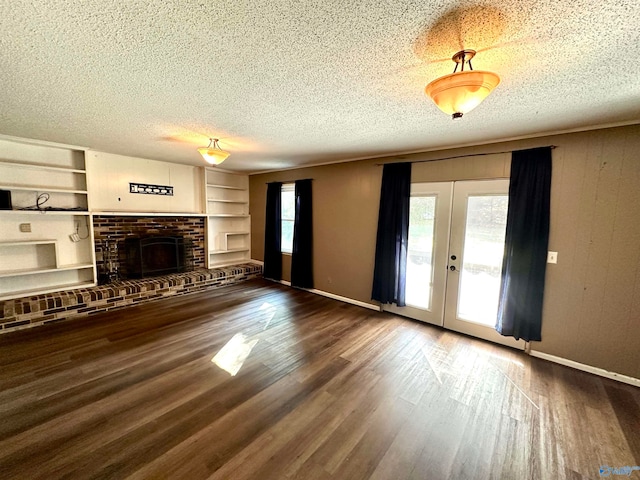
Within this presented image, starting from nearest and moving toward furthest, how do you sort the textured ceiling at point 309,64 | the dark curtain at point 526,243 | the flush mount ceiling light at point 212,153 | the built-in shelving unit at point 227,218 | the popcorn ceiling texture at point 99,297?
the textured ceiling at point 309,64
the dark curtain at point 526,243
the flush mount ceiling light at point 212,153
the popcorn ceiling texture at point 99,297
the built-in shelving unit at point 227,218

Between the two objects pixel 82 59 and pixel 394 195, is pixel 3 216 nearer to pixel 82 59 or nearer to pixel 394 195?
pixel 82 59

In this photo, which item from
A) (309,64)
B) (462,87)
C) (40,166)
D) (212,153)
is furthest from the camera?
(40,166)

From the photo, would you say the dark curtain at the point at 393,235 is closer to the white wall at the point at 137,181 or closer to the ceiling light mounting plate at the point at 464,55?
the ceiling light mounting plate at the point at 464,55

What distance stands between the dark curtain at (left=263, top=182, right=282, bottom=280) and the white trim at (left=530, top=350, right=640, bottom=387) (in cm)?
449

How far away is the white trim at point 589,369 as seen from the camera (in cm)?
253

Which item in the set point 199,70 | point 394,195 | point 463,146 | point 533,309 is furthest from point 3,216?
point 533,309

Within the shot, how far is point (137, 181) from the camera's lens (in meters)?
4.77

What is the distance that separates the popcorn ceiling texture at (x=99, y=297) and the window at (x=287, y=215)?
1319 millimetres

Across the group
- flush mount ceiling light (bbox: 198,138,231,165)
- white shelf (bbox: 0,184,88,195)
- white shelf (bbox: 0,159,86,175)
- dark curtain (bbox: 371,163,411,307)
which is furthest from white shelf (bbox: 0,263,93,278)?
dark curtain (bbox: 371,163,411,307)

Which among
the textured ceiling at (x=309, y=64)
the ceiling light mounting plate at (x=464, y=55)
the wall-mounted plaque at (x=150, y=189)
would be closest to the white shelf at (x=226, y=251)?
the wall-mounted plaque at (x=150, y=189)

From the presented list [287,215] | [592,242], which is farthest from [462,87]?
[287,215]

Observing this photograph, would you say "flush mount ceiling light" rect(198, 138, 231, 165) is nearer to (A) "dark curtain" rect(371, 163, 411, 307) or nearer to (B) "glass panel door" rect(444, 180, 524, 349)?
(A) "dark curtain" rect(371, 163, 411, 307)

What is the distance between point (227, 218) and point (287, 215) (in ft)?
5.23

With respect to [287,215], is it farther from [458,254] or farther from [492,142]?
[492,142]
